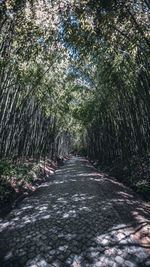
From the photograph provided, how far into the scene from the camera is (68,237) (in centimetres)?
206

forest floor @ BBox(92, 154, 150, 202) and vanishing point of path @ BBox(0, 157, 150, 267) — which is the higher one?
forest floor @ BBox(92, 154, 150, 202)

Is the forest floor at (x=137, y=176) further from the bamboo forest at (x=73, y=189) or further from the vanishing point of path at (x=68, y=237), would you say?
the vanishing point of path at (x=68, y=237)

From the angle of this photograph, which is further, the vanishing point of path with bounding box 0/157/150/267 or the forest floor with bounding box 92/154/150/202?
the forest floor with bounding box 92/154/150/202

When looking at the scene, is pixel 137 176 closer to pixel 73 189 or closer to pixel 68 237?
pixel 73 189

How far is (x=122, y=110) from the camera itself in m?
5.32

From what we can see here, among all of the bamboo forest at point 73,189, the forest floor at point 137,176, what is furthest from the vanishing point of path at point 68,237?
the forest floor at point 137,176

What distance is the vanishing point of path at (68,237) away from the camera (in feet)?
5.36

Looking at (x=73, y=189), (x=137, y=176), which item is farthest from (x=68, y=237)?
(x=137, y=176)

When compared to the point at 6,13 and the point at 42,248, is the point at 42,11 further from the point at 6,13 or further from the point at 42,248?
the point at 42,248

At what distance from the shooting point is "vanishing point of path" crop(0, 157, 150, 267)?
5.36 feet

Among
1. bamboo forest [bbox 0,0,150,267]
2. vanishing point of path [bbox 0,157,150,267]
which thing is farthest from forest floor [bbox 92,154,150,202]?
vanishing point of path [bbox 0,157,150,267]

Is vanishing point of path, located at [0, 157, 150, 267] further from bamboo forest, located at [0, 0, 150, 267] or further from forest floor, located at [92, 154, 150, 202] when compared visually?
forest floor, located at [92, 154, 150, 202]

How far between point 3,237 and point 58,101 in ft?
20.9

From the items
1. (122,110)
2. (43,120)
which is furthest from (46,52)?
(43,120)
